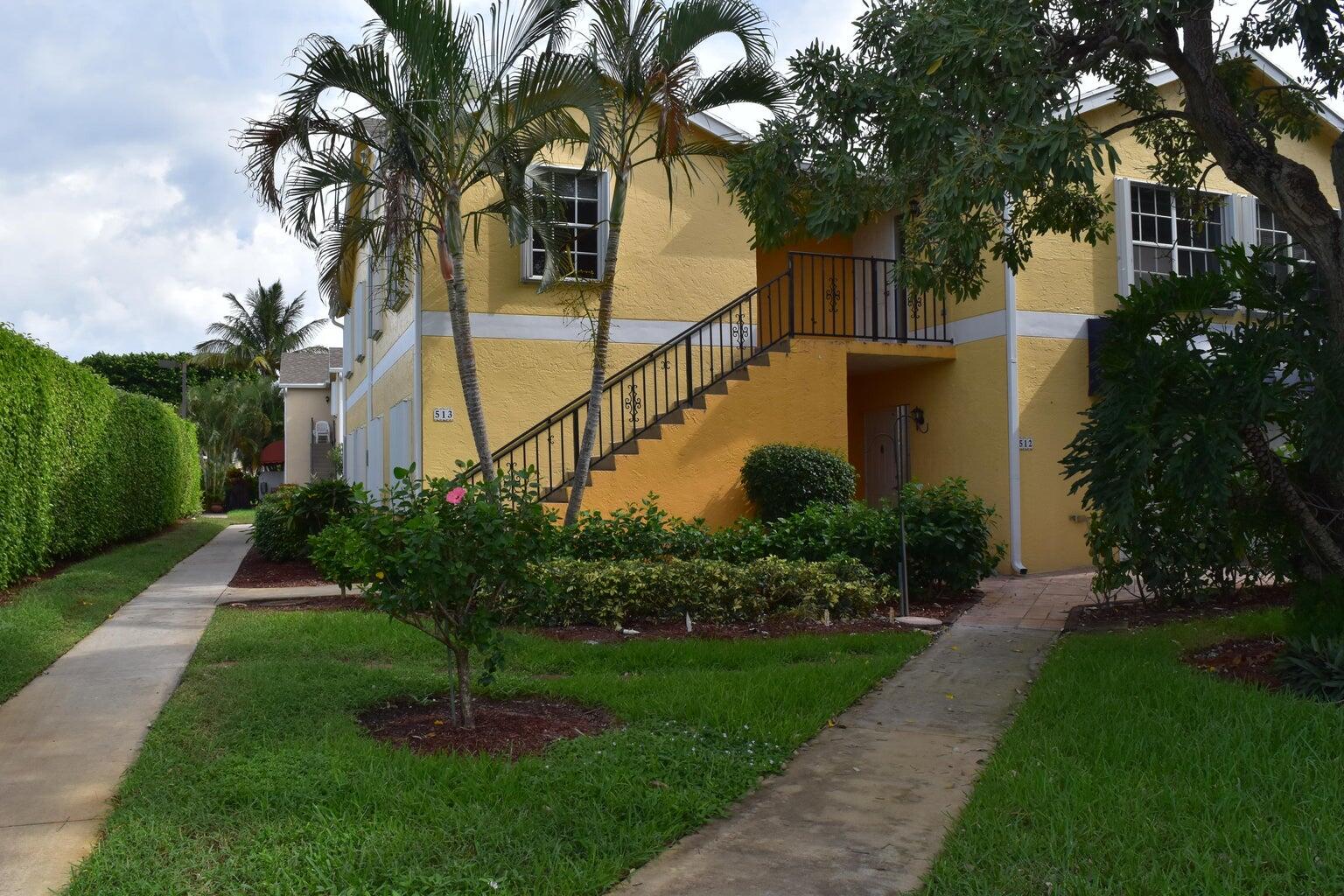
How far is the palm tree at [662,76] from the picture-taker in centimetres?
980

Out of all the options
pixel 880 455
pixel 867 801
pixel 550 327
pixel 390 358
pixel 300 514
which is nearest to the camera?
pixel 867 801

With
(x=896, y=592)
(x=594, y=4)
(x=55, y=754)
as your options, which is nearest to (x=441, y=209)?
(x=594, y=4)

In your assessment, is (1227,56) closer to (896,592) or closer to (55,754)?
(896,592)

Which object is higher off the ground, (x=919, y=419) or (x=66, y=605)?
(x=919, y=419)

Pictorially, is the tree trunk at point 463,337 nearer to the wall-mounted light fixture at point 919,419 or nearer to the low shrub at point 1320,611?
the wall-mounted light fixture at point 919,419

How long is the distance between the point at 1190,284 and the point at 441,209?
253 inches

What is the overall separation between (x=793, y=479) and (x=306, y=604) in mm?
5137

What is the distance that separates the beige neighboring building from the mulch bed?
19241 mm

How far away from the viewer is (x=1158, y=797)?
4129 millimetres

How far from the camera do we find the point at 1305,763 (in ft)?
14.6

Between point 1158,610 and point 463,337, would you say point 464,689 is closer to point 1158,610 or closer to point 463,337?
point 463,337

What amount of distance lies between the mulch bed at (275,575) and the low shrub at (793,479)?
5107 mm

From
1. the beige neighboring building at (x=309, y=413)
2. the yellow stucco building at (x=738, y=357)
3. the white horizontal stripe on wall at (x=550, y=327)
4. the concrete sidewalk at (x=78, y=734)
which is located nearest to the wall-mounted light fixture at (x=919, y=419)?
the yellow stucco building at (x=738, y=357)

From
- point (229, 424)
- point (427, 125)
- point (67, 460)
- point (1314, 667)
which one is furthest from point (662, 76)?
point (229, 424)
